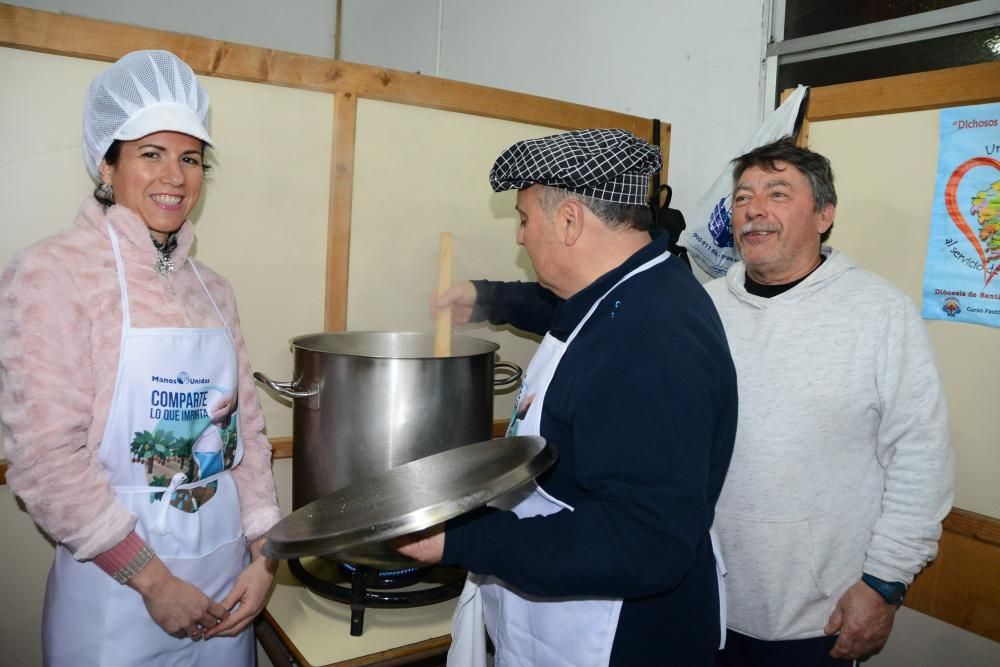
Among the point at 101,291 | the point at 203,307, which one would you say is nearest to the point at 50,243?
the point at 101,291

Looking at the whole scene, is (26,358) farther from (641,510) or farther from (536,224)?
(641,510)

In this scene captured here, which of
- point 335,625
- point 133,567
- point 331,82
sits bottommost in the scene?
point 335,625

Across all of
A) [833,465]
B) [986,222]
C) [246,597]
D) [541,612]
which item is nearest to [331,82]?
[246,597]

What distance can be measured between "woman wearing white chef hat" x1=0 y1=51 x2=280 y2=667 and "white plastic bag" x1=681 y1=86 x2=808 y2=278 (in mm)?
1210

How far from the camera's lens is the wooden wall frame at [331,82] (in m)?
1.28

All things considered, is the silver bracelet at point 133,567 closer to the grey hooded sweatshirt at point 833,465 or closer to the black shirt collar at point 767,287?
the grey hooded sweatshirt at point 833,465

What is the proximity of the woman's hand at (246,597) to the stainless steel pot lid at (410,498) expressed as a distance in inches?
16.4

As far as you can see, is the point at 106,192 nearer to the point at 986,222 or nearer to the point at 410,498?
the point at 410,498

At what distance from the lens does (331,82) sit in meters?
1.56

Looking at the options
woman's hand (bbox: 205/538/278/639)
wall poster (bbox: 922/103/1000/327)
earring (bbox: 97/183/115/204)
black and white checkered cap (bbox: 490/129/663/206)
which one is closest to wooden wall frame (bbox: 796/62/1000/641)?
wall poster (bbox: 922/103/1000/327)

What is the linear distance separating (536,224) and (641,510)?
45cm

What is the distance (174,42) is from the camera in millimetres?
1378

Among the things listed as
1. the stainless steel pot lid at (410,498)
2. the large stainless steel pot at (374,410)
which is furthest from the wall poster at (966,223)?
the stainless steel pot lid at (410,498)

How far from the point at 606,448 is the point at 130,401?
0.72 metres
